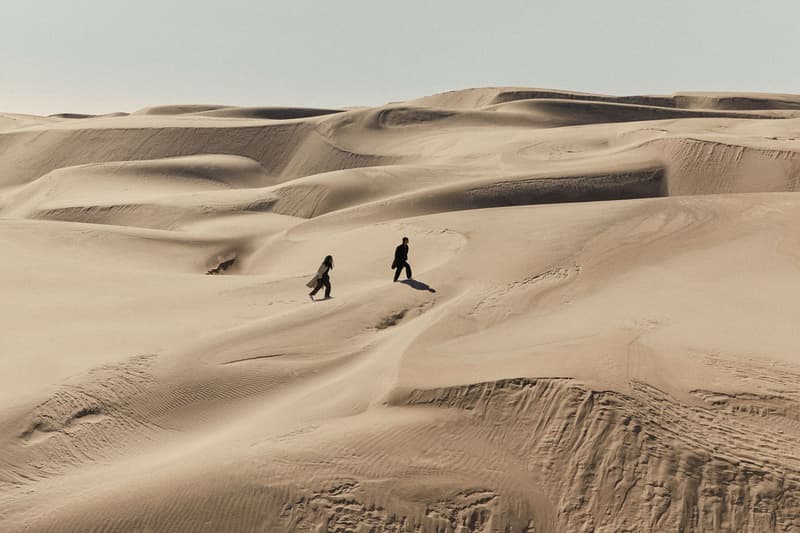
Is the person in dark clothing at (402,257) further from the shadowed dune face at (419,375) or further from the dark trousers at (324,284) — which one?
the dark trousers at (324,284)

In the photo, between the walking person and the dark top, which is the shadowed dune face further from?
the dark top

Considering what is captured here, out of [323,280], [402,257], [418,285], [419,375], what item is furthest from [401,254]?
[419,375]

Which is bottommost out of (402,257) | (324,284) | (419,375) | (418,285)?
(419,375)

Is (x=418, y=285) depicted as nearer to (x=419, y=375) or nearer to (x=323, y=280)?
(x=323, y=280)

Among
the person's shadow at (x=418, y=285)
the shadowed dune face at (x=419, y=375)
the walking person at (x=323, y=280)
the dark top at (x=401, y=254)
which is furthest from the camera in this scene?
the dark top at (x=401, y=254)

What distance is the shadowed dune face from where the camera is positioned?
5156mm

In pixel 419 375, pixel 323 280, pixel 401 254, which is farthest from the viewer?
pixel 401 254

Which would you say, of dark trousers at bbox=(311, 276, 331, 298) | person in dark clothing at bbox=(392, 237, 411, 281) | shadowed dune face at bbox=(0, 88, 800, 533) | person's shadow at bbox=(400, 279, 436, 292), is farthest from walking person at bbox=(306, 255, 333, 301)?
person's shadow at bbox=(400, 279, 436, 292)

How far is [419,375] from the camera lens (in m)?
6.68

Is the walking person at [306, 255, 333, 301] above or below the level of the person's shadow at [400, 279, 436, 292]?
above

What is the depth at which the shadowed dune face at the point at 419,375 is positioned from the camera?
516cm

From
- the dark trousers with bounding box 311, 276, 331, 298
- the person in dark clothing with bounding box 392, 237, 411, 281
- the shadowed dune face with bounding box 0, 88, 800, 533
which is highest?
the person in dark clothing with bounding box 392, 237, 411, 281

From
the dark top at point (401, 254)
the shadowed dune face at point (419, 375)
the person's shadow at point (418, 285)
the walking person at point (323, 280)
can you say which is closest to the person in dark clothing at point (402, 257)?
the dark top at point (401, 254)

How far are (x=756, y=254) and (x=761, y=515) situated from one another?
23.9ft
